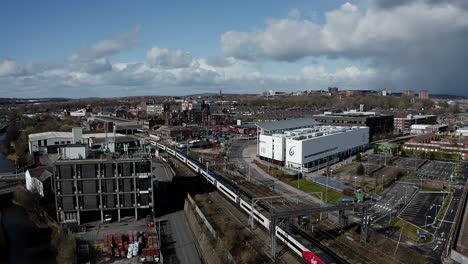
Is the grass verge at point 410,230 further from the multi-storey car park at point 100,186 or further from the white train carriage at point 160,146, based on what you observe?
the white train carriage at point 160,146

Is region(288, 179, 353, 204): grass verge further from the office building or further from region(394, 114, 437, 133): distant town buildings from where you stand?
region(394, 114, 437, 133): distant town buildings

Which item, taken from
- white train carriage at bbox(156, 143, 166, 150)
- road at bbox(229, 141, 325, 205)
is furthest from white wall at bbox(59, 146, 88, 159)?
white train carriage at bbox(156, 143, 166, 150)

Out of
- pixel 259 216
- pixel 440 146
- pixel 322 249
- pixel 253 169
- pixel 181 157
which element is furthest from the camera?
pixel 440 146

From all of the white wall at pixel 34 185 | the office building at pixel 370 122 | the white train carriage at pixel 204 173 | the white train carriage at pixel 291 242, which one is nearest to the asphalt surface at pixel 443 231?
the white train carriage at pixel 291 242

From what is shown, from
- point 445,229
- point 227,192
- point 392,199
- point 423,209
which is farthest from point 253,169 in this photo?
point 445,229

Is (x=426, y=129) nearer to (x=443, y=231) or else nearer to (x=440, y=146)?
(x=440, y=146)

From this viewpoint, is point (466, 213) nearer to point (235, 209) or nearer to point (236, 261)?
point (235, 209)
